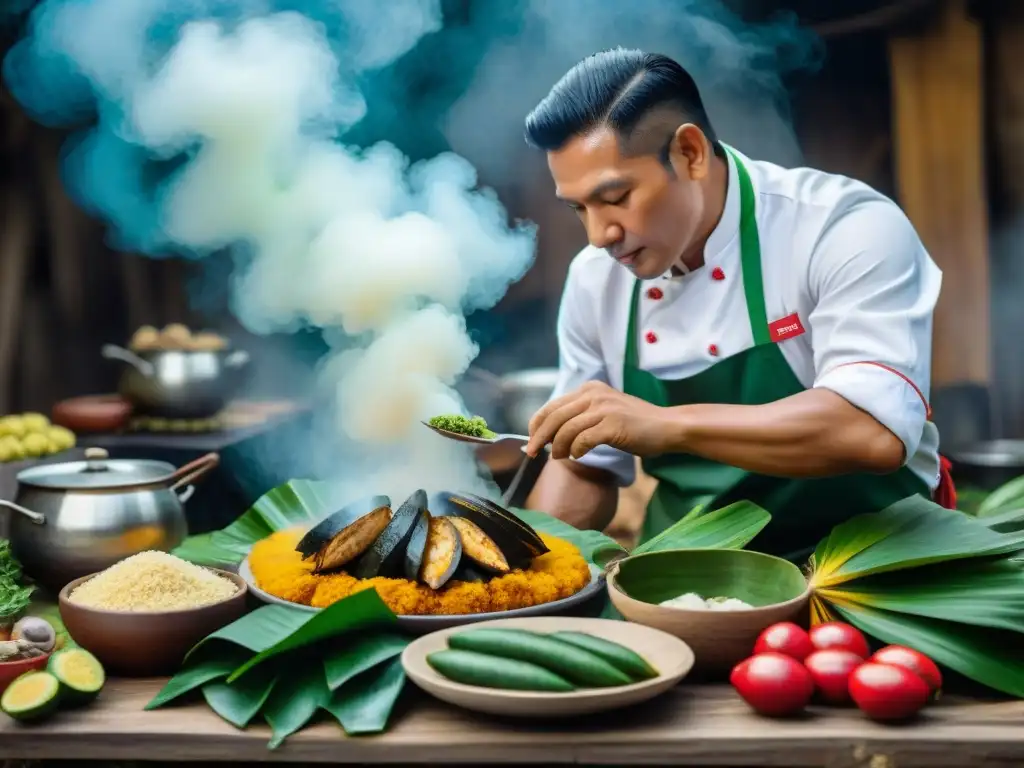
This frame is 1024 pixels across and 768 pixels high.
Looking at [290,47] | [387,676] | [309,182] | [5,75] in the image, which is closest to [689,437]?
[387,676]

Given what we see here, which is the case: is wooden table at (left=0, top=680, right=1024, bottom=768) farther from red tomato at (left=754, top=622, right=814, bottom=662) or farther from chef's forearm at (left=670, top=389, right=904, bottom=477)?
chef's forearm at (left=670, top=389, right=904, bottom=477)

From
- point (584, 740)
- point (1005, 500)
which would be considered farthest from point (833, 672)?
point (1005, 500)

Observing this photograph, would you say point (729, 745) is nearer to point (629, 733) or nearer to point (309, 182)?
point (629, 733)

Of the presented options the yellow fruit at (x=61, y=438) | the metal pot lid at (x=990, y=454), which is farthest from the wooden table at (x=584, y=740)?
the metal pot lid at (x=990, y=454)

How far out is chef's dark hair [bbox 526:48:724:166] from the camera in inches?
97.6

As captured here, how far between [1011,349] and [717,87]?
2.14 meters

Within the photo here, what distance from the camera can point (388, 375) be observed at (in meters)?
2.78

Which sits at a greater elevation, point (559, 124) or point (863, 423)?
point (559, 124)

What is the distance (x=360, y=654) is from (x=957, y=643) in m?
1.10

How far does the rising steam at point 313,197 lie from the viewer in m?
2.83

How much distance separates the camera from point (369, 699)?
177 cm

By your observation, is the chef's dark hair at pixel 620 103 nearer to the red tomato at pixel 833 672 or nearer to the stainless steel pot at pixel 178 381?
the red tomato at pixel 833 672

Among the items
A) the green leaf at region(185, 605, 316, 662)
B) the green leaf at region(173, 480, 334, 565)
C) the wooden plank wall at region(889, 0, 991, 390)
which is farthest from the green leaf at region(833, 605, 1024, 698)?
the wooden plank wall at region(889, 0, 991, 390)

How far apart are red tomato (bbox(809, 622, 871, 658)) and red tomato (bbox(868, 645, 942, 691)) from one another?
7 centimetres
